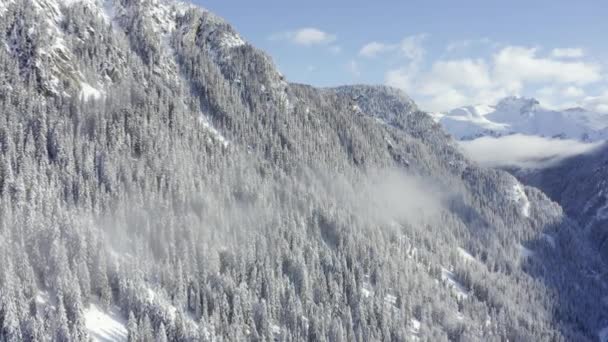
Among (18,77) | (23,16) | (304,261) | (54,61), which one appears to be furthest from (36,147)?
(304,261)

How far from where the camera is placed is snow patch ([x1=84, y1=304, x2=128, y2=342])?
110625mm

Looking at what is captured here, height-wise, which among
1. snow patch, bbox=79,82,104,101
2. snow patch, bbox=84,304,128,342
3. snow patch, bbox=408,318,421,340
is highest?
snow patch, bbox=79,82,104,101

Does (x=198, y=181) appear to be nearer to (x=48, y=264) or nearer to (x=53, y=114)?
(x=53, y=114)

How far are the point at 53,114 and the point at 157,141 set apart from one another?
1423 inches

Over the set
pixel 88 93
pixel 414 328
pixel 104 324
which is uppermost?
pixel 88 93

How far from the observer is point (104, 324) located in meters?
115

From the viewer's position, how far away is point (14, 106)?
16600cm

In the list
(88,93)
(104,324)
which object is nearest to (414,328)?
(104,324)

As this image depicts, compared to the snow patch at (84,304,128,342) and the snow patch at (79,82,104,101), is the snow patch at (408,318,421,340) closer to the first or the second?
the snow patch at (84,304,128,342)

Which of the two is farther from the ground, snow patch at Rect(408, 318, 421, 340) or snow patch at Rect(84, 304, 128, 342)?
snow patch at Rect(84, 304, 128, 342)

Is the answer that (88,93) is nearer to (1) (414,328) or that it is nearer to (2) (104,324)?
(2) (104,324)

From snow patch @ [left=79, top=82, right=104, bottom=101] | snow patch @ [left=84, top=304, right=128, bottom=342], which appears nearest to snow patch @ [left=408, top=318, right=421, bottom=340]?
snow patch @ [left=84, top=304, right=128, bottom=342]

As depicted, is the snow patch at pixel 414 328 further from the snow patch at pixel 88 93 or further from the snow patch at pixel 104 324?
the snow patch at pixel 88 93

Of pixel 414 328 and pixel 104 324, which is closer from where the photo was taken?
pixel 104 324
